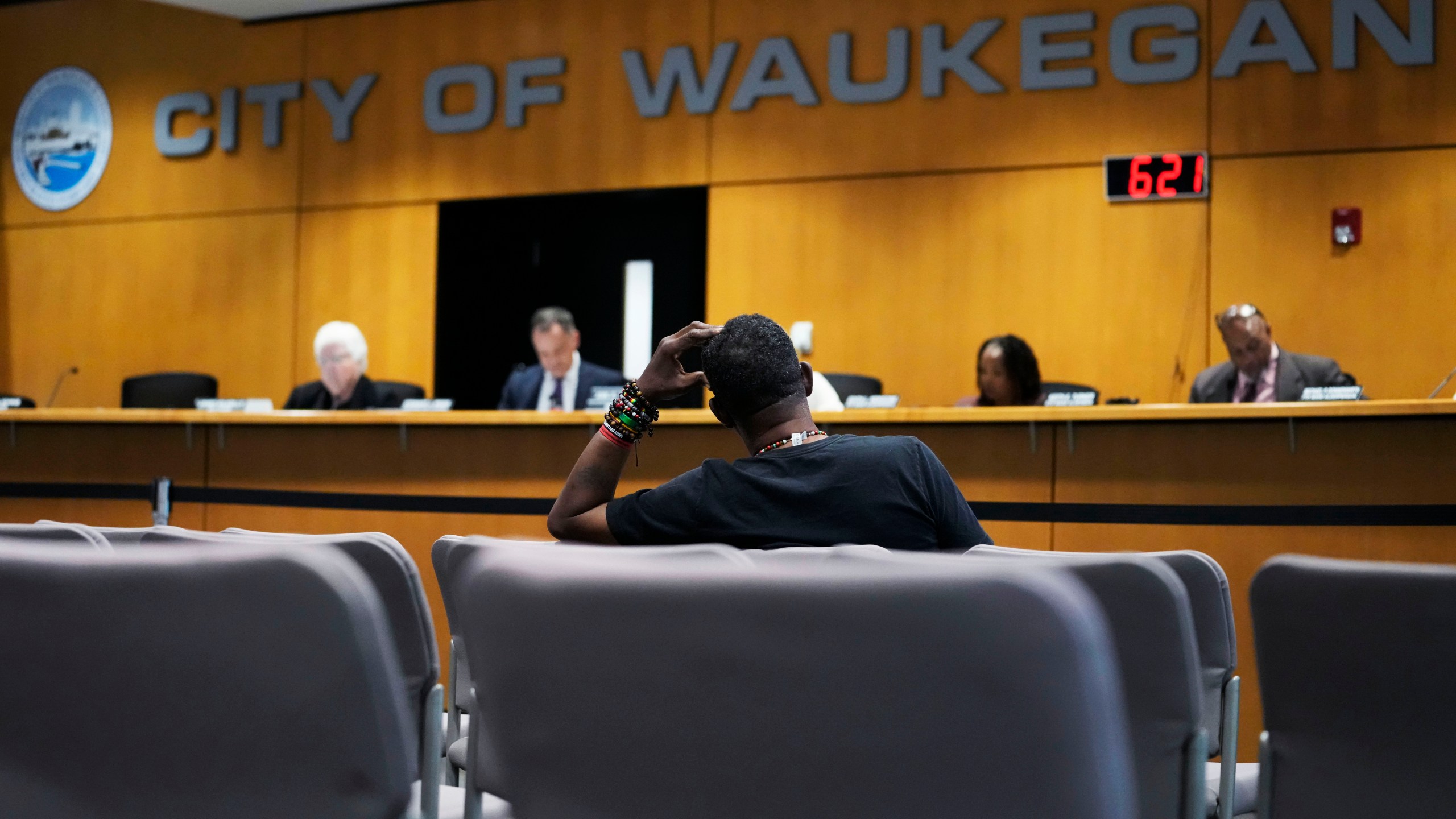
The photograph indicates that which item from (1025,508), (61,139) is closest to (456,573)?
(1025,508)

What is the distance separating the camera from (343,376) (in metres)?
5.62

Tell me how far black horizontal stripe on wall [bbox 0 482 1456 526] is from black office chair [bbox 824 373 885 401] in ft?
5.17

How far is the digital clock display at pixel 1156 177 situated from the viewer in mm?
5762

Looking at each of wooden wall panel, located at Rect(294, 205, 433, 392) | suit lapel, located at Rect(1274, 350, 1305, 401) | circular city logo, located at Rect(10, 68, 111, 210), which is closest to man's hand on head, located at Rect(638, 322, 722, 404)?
suit lapel, located at Rect(1274, 350, 1305, 401)

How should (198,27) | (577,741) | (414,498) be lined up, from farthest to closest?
(198,27)
(414,498)
(577,741)

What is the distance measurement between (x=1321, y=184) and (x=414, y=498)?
4.41m

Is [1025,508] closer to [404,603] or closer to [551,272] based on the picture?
[404,603]

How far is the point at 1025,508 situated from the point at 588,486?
88.7 inches

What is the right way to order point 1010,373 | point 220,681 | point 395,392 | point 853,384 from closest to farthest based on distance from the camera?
point 220,681 → point 1010,373 → point 853,384 → point 395,392

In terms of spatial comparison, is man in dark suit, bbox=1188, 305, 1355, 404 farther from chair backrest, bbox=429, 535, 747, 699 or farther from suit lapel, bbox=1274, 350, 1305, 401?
chair backrest, bbox=429, 535, 747, 699

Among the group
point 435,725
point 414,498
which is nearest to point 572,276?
point 414,498

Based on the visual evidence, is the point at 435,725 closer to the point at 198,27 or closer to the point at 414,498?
the point at 414,498

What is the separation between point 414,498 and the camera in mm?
4441

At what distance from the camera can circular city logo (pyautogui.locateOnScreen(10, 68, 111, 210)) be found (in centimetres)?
792
